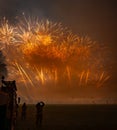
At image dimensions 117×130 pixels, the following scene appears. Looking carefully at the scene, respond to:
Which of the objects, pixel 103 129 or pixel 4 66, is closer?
pixel 103 129

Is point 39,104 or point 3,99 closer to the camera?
point 3,99

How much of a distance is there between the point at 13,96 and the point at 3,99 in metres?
2.65

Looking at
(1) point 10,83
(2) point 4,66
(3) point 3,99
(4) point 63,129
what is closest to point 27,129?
(4) point 63,129

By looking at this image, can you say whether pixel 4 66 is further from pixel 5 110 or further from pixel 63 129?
pixel 5 110

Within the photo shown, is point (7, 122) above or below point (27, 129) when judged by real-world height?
above

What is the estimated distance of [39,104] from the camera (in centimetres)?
3288

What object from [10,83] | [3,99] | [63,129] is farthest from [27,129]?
[3,99]

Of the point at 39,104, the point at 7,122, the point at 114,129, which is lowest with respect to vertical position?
the point at 114,129

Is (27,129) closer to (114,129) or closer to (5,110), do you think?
(114,129)

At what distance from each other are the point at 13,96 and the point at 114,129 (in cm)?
2637

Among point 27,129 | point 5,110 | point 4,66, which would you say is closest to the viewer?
point 5,110

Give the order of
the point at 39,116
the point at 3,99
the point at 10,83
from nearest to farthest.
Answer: the point at 3,99, the point at 10,83, the point at 39,116

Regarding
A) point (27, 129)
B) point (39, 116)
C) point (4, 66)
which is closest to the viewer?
point (27, 129)

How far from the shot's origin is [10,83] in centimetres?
1229
